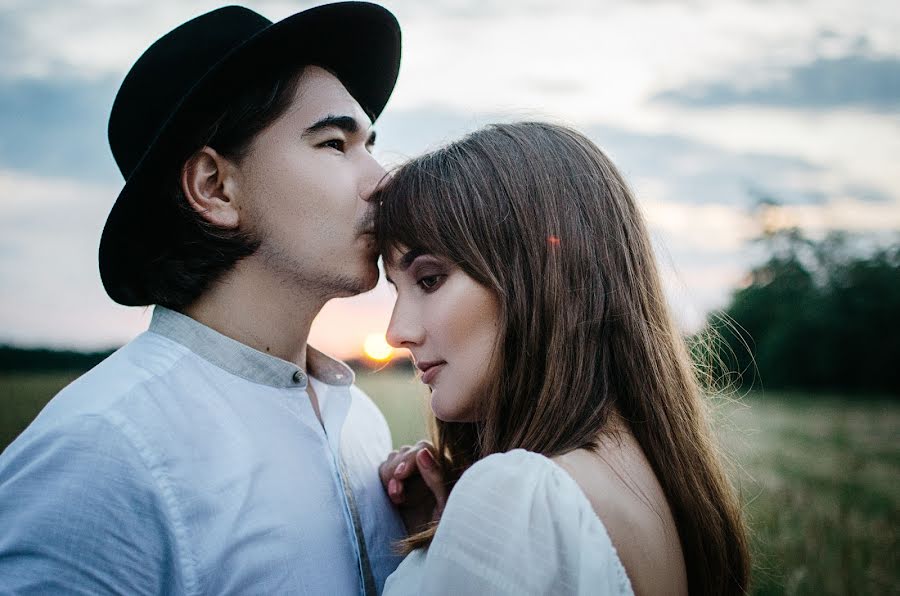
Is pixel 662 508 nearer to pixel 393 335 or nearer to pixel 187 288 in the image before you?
pixel 393 335

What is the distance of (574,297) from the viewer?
2271 millimetres

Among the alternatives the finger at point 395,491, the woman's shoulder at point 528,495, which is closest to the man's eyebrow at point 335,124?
the finger at point 395,491

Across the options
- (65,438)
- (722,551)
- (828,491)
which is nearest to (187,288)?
(65,438)

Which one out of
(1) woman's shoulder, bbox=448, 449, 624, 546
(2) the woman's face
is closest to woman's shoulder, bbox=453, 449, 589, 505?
(1) woman's shoulder, bbox=448, 449, 624, 546

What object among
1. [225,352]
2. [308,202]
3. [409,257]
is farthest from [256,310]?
[409,257]

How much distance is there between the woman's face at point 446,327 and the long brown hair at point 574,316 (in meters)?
0.06

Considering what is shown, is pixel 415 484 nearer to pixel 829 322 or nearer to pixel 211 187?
pixel 211 187

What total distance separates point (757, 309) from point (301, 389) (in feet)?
174

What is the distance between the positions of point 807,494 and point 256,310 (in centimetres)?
765

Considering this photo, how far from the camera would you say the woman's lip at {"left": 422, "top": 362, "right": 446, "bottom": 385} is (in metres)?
2.57

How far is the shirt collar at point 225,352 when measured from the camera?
8.53 feet

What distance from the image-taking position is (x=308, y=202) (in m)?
2.86

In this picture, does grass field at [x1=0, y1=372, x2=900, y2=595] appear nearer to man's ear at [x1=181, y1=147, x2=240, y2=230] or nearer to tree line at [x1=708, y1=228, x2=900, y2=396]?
man's ear at [x1=181, y1=147, x2=240, y2=230]

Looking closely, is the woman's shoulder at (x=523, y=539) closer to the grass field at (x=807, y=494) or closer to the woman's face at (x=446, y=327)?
the woman's face at (x=446, y=327)
